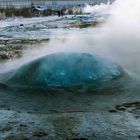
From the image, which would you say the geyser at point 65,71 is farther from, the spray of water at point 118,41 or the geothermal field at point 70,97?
the spray of water at point 118,41

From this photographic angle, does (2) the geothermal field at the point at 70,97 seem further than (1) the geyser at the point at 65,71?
No

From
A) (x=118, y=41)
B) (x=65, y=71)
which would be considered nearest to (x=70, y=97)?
(x=65, y=71)

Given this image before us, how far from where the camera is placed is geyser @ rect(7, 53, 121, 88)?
1347 cm

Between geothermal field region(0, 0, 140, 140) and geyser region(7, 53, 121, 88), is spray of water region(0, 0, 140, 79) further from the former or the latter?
geyser region(7, 53, 121, 88)

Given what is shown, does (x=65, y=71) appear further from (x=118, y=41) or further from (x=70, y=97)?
Result: (x=118, y=41)

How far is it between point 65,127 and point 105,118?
1122 mm

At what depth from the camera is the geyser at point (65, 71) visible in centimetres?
1347

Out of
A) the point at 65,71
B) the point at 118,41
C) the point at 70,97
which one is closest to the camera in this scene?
the point at 70,97

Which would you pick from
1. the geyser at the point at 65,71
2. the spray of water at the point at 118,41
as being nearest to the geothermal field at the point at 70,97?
the geyser at the point at 65,71

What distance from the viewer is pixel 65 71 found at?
45.4 feet

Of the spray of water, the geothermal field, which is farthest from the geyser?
the spray of water

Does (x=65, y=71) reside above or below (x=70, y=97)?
above

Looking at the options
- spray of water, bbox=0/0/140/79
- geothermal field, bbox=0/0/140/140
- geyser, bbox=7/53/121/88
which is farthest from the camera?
spray of water, bbox=0/0/140/79

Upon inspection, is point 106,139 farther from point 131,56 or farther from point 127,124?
point 131,56
